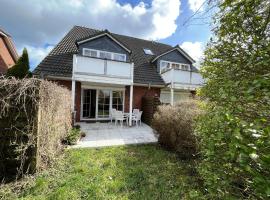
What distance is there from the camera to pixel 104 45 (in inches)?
539

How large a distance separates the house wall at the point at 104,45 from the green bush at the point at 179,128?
26.3 feet

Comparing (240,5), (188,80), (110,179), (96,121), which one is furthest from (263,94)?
(188,80)

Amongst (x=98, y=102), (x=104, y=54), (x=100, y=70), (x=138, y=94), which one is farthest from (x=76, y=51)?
(x=138, y=94)

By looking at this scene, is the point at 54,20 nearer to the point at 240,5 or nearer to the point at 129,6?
the point at 129,6

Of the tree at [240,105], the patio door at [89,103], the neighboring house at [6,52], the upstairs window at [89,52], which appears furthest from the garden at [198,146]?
the neighboring house at [6,52]

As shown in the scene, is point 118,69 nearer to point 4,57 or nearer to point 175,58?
point 175,58

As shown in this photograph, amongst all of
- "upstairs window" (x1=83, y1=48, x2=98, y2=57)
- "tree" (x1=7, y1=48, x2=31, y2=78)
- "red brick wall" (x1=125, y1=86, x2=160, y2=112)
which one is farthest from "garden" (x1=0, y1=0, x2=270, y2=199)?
"red brick wall" (x1=125, y1=86, x2=160, y2=112)

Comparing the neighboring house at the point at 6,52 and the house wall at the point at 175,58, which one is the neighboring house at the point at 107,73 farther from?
the neighboring house at the point at 6,52

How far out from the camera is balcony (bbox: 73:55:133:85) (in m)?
11.5

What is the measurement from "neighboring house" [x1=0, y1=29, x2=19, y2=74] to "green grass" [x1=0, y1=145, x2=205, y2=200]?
13.9 metres

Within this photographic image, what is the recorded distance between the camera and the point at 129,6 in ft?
46.8

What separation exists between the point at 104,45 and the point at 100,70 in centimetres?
272

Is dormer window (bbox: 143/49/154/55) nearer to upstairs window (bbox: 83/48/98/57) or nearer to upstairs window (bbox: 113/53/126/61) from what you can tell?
upstairs window (bbox: 113/53/126/61)

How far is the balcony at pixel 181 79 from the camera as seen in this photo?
14.6 metres
